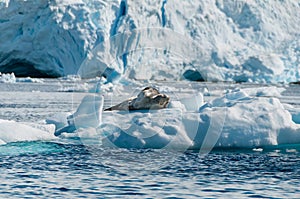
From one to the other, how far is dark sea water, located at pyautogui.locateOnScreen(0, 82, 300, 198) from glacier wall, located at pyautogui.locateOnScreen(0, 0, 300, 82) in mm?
25924

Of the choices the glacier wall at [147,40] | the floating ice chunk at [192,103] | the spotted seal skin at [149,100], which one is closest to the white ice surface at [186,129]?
the spotted seal skin at [149,100]

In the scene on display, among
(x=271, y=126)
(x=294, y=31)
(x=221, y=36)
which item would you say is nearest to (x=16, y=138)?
(x=271, y=126)

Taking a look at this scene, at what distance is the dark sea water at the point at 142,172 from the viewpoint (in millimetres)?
6473

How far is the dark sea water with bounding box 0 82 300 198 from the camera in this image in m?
6.47

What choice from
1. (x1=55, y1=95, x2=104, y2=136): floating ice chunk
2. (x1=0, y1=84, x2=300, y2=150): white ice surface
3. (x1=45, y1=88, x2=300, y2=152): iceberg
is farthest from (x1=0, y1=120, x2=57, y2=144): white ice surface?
(x1=55, y1=95, x2=104, y2=136): floating ice chunk

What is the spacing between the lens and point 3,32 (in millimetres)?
40375

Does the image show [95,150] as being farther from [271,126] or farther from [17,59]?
[17,59]

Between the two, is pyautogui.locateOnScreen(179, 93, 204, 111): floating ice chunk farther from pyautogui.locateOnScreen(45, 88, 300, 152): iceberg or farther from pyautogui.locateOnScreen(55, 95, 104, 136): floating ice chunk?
pyautogui.locateOnScreen(55, 95, 104, 136): floating ice chunk

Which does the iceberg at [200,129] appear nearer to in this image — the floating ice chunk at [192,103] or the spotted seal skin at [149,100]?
the spotted seal skin at [149,100]

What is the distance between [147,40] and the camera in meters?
39.3

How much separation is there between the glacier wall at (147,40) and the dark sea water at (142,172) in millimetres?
25924

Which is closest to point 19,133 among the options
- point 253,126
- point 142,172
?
point 142,172

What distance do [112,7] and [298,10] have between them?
16159 mm

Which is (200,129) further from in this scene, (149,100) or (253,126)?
(149,100)
